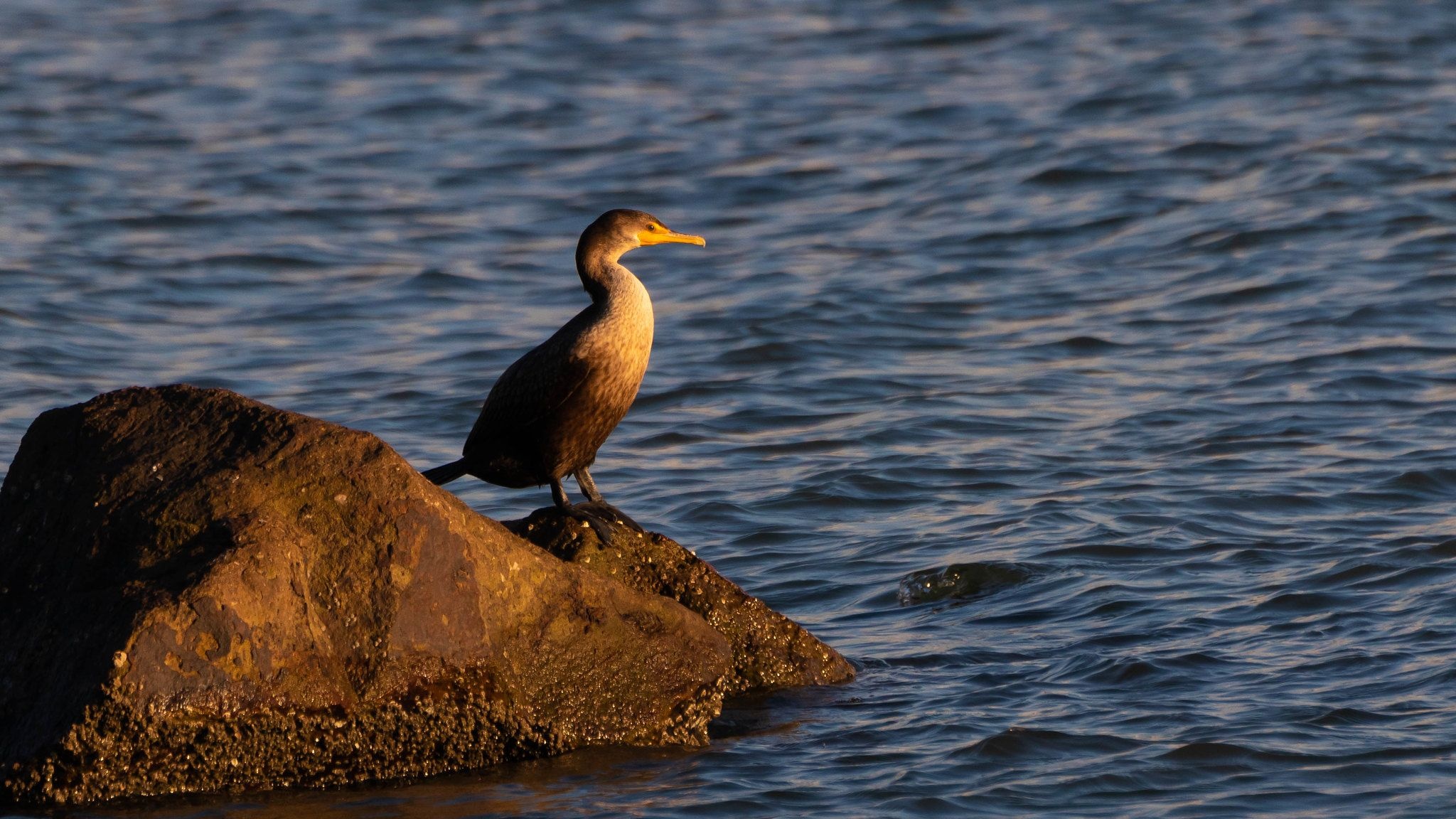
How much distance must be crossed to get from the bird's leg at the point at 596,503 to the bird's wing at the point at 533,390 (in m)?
0.25

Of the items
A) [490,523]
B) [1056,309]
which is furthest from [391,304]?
[490,523]

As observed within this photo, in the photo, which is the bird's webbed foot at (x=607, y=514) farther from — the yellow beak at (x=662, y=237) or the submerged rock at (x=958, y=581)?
the submerged rock at (x=958, y=581)

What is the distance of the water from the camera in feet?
17.3

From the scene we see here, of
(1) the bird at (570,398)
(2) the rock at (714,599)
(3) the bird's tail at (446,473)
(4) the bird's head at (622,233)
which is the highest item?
(4) the bird's head at (622,233)

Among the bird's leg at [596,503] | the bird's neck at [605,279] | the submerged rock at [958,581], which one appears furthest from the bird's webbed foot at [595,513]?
the submerged rock at [958,581]

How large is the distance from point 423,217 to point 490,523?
8231 millimetres

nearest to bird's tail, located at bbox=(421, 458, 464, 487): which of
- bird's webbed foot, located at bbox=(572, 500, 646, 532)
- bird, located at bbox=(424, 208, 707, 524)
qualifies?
bird, located at bbox=(424, 208, 707, 524)

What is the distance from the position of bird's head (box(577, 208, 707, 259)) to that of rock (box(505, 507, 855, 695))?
3.03 feet

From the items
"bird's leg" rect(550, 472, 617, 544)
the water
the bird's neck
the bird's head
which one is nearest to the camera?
the water

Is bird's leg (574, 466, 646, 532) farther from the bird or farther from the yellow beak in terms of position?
the yellow beak

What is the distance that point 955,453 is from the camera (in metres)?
8.30

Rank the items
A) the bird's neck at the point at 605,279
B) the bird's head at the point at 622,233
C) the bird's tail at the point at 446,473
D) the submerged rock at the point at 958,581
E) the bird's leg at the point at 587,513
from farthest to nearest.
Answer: the submerged rock at the point at 958,581
the bird's head at the point at 622,233
the bird's neck at the point at 605,279
the bird's tail at the point at 446,473
the bird's leg at the point at 587,513

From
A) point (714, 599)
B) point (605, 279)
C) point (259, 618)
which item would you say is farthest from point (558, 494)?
point (259, 618)

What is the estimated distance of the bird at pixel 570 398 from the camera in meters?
5.61
